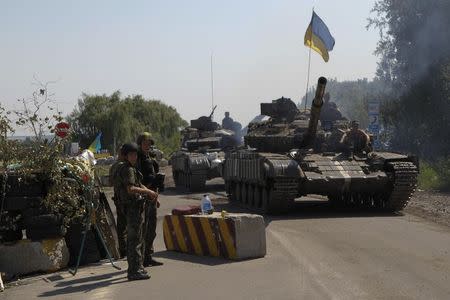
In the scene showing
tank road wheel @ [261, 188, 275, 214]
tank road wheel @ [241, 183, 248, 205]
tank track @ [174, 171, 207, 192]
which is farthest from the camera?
tank track @ [174, 171, 207, 192]

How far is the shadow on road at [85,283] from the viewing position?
25.8ft

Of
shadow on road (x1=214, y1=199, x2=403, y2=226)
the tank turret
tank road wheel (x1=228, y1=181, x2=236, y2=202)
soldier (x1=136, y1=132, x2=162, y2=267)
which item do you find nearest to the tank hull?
shadow on road (x1=214, y1=199, x2=403, y2=226)

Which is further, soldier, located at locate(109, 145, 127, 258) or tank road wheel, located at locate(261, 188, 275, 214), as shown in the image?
tank road wheel, located at locate(261, 188, 275, 214)

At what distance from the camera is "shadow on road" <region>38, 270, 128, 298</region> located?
7858mm

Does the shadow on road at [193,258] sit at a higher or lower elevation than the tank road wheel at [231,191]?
lower

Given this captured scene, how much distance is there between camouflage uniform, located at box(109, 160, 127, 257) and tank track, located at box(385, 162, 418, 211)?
7108 mm

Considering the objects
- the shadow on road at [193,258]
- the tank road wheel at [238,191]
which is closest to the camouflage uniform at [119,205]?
the shadow on road at [193,258]

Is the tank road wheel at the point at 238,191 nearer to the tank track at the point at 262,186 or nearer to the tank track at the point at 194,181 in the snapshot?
the tank track at the point at 262,186

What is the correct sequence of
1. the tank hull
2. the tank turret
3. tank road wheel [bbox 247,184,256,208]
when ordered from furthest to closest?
the tank turret
tank road wheel [bbox 247,184,256,208]
the tank hull

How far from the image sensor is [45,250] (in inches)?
355

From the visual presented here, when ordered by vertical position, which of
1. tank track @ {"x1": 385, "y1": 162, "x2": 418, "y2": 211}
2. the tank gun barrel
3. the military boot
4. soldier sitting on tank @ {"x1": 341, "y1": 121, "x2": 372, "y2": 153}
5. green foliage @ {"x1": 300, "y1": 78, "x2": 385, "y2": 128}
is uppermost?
Result: green foliage @ {"x1": 300, "y1": 78, "x2": 385, "y2": 128}

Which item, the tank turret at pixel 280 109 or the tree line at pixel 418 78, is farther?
the tree line at pixel 418 78

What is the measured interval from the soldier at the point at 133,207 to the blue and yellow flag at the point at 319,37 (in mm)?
13895

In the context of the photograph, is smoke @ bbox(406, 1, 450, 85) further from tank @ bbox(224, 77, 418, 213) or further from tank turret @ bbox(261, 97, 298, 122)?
tank @ bbox(224, 77, 418, 213)
